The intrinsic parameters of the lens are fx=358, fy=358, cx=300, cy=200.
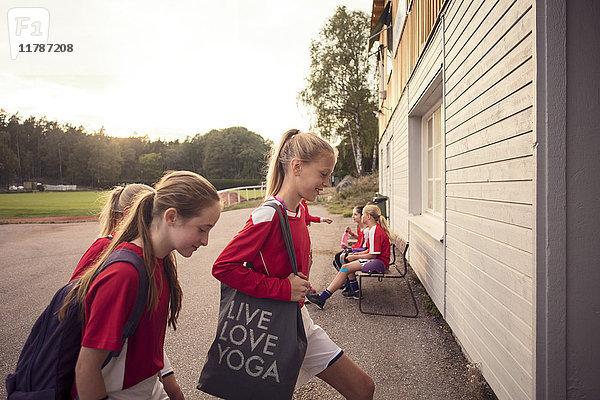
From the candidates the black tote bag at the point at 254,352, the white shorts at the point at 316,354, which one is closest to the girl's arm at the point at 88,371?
the black tote bag at the point at 254,352

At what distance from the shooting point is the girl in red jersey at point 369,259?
476cm

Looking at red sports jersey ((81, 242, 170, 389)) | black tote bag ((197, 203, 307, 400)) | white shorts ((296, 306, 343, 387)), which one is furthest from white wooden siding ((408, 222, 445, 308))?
red sports jersey ((81, 242, 170, 389))

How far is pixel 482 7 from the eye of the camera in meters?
2.68

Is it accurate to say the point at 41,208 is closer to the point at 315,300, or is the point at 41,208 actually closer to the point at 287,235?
the point at 315,300

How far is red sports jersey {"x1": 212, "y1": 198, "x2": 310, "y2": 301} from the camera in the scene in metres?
1.63

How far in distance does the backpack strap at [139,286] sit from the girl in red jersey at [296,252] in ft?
1.13

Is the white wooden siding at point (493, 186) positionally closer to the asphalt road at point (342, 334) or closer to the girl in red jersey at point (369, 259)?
the asphalt road at point (342, 334)

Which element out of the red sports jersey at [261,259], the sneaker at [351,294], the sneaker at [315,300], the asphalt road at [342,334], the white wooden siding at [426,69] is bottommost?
the asphalt road at [342,334]

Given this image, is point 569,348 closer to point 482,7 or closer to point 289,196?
point 289,196

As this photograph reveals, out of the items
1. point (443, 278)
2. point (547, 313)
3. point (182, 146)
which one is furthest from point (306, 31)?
point (182, 146)

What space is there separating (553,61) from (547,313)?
1197mm

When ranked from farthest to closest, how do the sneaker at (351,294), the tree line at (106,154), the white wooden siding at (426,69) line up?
1. the tree line at (106,154)
2. the sneaker at (351,294)
3. the white wooden siding at (426,69)

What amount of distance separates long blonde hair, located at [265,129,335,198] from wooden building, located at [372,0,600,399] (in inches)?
42.1

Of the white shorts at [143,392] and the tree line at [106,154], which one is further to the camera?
the tree line at [106,154]
